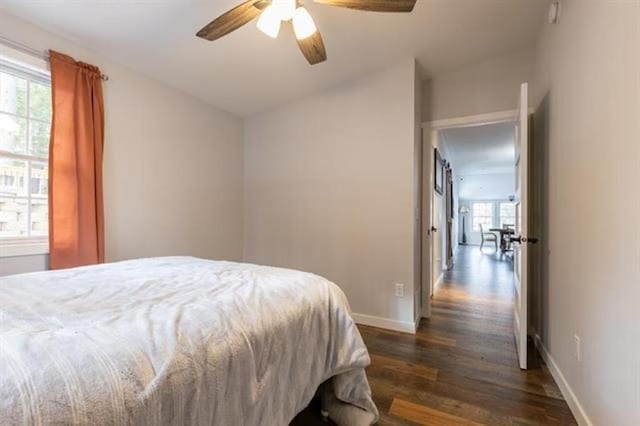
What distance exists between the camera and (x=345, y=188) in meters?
3.07

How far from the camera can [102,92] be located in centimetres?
234

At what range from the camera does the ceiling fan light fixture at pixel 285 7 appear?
164cm

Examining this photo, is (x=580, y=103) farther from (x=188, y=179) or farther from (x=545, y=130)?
(x=188, y=179)

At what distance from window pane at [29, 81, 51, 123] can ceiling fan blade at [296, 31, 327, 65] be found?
72.9 inches

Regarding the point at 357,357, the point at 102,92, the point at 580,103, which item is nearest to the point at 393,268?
the point at 357,357

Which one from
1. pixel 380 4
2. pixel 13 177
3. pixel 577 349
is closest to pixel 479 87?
pixel 380 4

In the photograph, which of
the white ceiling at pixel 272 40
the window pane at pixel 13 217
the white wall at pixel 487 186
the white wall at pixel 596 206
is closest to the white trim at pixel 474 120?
the white ceiling at pixel 272 40

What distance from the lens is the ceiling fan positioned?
1.58m

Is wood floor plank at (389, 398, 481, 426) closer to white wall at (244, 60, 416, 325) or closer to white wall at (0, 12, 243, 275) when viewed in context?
white wall at (244, 60, 416, 325)

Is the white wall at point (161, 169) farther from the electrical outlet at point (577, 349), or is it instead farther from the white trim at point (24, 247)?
the electrical outlet at point (577, 349)

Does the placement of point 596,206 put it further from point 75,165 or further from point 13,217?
point 13,217

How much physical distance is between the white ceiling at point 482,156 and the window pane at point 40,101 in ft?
13.9

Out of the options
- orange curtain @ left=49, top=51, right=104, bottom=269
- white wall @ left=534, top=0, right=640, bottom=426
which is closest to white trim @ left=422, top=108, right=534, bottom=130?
white wall @ left=534, top=0, right=640, bottom=426

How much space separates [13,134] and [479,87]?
3.82m
